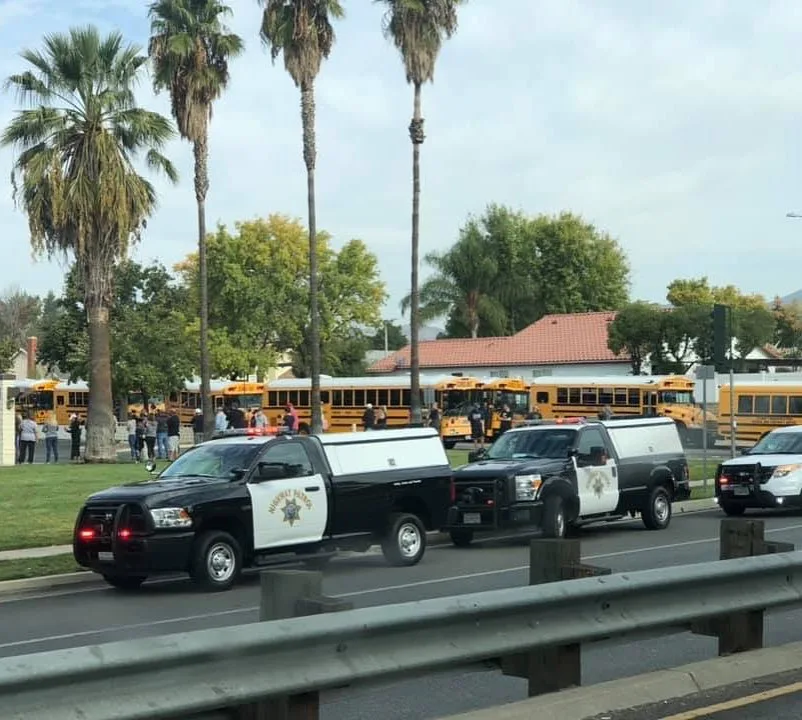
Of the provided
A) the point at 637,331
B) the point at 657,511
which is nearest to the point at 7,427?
the point at 657,511

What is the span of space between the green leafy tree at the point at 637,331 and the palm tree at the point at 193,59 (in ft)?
98.0

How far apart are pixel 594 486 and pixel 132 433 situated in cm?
2517

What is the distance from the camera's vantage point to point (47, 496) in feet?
84.3

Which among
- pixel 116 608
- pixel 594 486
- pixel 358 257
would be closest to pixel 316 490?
pixel 116 608

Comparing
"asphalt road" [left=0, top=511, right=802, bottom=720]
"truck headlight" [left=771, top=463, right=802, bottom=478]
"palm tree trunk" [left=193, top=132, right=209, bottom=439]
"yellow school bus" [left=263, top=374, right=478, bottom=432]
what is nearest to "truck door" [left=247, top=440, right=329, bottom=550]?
"asphalt road" [left=0, top=511, right=802, bottom=720]

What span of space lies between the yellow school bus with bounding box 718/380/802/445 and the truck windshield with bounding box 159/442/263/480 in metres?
32.9

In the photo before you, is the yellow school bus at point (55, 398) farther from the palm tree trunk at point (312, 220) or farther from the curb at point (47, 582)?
the curb at point (47, 582)

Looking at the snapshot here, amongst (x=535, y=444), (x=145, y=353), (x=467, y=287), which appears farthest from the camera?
(x=467, y=287)

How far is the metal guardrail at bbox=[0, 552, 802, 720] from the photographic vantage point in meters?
4.86

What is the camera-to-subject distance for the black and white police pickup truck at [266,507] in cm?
1437

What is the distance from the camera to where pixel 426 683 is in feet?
28.4

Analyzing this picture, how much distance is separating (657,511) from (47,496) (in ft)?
40.1

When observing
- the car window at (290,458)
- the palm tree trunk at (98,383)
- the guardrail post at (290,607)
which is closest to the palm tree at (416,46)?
the palm tree trunk at (98,383)

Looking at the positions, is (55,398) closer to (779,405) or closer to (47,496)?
(779,405)
